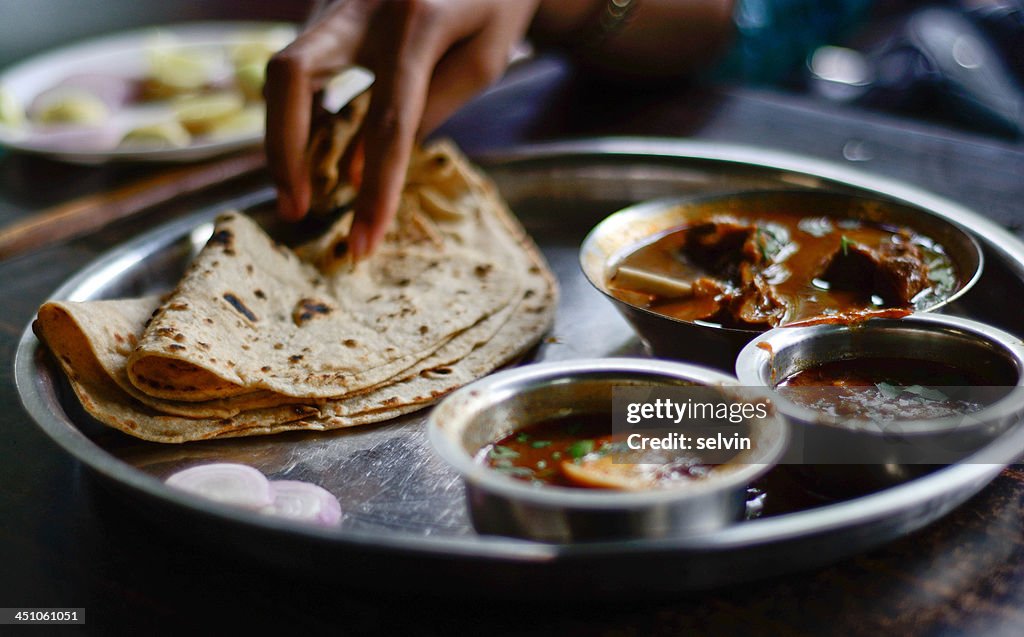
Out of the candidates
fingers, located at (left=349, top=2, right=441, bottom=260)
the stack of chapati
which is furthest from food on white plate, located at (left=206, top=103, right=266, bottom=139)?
fingers, located at (left=349, top=2, right=441, bottom=260)

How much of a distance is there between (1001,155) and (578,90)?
A: 4.99 ft

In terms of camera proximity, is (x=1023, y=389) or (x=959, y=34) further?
(x=959, y=34)

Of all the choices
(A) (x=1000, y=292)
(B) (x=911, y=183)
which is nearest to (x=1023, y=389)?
(A) (x=1000, y=292)

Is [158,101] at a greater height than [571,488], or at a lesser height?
greater

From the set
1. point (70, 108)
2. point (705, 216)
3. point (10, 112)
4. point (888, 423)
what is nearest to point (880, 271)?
point (705, 216)

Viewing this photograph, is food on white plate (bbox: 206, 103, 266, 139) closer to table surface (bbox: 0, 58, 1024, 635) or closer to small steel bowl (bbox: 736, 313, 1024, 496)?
table surface (bbox: 0, 58, 1024, 635)

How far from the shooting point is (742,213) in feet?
7.74

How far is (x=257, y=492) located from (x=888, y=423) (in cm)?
98

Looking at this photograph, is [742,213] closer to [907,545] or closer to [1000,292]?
[1000,292]

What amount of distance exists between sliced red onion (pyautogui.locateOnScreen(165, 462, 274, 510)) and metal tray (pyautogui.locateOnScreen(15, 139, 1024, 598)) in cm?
7

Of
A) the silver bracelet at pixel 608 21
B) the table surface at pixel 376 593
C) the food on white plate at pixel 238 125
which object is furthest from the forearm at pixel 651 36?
the table surface at pixel 376 593

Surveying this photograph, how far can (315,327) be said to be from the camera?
6.79 ft

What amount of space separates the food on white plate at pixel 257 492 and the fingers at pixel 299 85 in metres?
0.93

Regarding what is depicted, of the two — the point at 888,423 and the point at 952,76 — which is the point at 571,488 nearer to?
the point at 888,423
